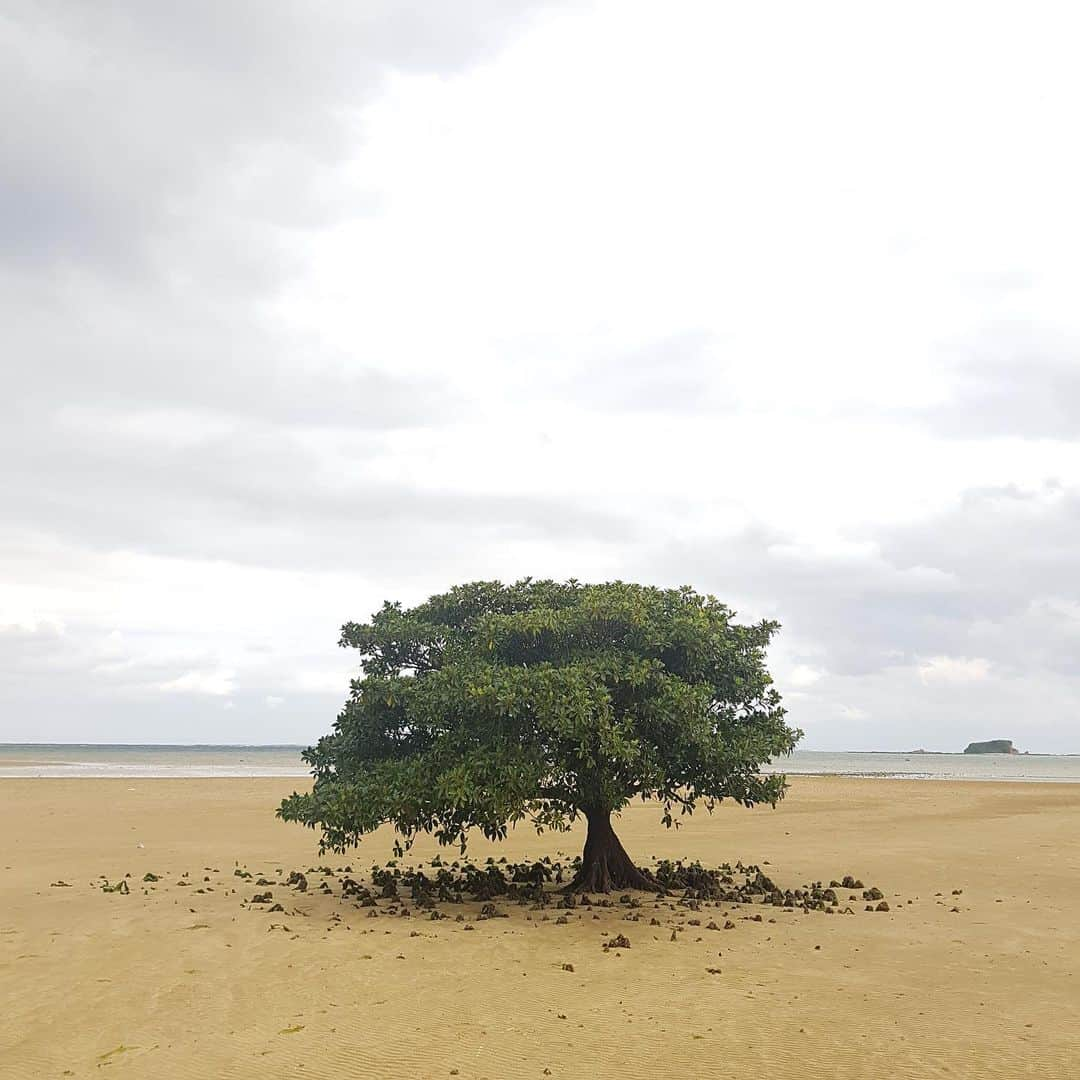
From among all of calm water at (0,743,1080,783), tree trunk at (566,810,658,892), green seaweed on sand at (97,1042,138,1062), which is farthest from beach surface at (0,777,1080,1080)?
calm water at (0,743,1080,783)

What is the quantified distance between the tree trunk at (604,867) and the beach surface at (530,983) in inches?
47.6

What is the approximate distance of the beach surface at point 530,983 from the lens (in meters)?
9.55

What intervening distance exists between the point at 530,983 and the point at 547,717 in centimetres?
389

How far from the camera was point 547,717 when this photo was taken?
15.0 metres

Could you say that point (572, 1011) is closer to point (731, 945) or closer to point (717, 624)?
point (731, 945)

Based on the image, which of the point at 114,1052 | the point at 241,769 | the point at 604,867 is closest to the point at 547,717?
the point at 604,867

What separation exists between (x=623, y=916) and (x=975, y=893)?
7.94m

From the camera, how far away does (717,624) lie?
17.6 meters

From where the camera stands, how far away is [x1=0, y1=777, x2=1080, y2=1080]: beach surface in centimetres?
955

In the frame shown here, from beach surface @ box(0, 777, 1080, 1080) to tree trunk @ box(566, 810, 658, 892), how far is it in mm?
1210

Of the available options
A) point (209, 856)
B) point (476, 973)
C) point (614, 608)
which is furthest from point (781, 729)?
point (209, 856)

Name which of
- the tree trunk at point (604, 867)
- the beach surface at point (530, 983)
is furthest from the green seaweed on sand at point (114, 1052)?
the tree trunk at point (604, 867)

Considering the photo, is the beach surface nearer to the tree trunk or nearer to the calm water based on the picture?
the tree trunk

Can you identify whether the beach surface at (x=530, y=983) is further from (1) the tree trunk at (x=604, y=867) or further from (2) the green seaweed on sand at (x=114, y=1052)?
(1) the tree trunk at (x=604, y=867)
